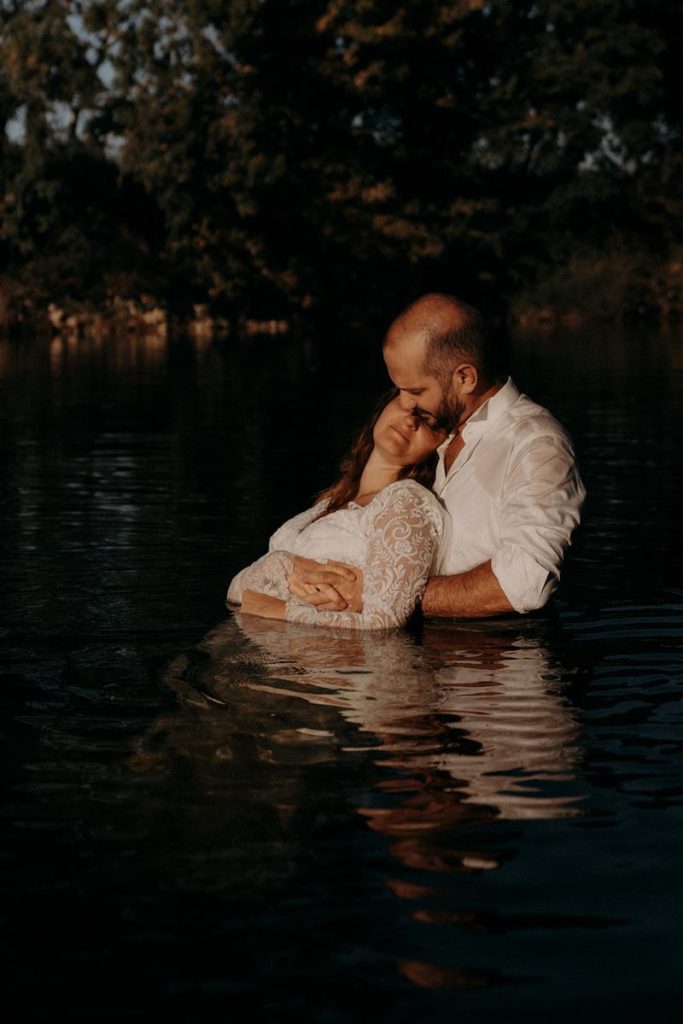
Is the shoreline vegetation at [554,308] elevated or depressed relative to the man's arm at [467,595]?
elevated

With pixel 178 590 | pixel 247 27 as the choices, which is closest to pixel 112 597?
pixel 178 590

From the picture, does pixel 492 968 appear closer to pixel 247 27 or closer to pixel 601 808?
pixel 601 808

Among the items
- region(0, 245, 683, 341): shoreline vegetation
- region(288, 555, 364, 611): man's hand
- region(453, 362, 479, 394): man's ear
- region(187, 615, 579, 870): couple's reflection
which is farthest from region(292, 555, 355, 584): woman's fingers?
region(0, 245, 683, 341): shoreline vegetation

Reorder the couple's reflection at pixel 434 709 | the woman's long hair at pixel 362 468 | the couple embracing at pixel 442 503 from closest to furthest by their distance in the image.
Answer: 1. the couple's reflection at pixel 434 709
2. the couple embracing at pixel 442 503
3. the woman's long hair at pixel 362 468

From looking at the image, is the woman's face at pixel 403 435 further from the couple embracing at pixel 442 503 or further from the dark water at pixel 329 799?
the dark water at pixel 329 799

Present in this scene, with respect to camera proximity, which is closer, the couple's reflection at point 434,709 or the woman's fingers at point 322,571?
the couple's reflection at point 434,709

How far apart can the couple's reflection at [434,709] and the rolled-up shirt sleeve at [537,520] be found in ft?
1.25

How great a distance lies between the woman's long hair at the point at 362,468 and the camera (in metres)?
7.56

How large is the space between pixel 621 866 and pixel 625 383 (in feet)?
74.6

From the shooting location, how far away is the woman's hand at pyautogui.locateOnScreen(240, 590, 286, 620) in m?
7.66

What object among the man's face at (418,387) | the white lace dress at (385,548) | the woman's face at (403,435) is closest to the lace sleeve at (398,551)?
the white lace dress at (385,548)

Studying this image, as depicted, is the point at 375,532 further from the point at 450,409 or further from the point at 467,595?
the point at 450,409

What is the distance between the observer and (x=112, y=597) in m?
8.66

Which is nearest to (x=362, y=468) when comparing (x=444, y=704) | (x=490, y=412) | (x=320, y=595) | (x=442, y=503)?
(x=442, y=503)
